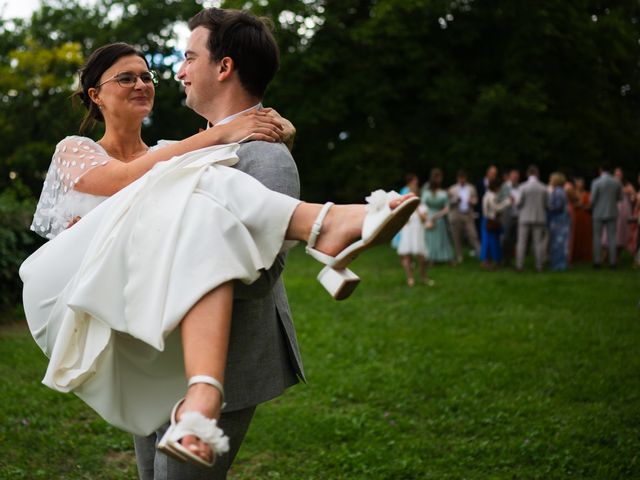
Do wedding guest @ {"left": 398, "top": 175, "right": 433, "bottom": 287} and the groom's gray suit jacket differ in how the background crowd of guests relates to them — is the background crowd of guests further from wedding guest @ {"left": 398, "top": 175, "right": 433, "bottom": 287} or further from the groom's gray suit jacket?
the groom's gray suit jacket

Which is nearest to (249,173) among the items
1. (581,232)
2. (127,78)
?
(127,78)

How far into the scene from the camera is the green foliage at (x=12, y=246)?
9984mm

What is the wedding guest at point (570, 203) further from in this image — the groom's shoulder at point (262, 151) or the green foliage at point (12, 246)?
the groom's shoulder at point (262, 151)

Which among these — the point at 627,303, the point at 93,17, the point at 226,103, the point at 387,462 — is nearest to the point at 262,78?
the point at 226,103

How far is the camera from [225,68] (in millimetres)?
2672

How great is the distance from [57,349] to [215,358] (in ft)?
1.79

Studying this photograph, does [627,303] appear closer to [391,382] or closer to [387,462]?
[391,382]

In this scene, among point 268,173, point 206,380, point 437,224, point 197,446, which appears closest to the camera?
point 197,446

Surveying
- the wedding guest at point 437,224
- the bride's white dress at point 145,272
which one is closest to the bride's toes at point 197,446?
the bride's white dress at point 145,272

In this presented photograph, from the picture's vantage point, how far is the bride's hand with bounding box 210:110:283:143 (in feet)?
8.45

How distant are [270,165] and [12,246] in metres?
8.75

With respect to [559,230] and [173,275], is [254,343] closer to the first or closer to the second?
[173,275]

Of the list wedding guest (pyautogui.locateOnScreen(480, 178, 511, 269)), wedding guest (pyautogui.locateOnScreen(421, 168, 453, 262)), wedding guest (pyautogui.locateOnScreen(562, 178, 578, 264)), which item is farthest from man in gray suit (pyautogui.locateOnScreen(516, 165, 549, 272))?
wedding guest (pyautogui.locateOnScreen(421, 168, 453, 262))

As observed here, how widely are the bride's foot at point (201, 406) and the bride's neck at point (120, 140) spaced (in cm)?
167
